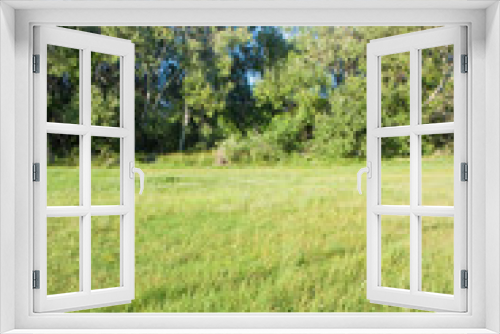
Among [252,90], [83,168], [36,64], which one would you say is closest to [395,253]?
[252,90]

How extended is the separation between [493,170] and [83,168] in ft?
6.59

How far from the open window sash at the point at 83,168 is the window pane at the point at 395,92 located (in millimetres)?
4153

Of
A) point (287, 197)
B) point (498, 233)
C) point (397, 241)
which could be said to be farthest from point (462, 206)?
point (287, 197)

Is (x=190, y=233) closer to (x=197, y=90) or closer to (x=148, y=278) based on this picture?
(x=148, y=278)

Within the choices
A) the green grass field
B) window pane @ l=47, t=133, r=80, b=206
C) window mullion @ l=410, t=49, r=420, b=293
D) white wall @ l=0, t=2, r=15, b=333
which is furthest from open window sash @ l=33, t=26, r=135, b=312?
window pane @ l=47, t=133, r=80, b=206

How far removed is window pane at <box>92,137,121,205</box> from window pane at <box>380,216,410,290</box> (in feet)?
13.3

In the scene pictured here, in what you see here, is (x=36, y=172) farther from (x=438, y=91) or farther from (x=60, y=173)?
(x=438, y=91)

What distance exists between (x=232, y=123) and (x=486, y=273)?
625 cm

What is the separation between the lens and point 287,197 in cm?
745

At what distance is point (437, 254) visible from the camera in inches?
251

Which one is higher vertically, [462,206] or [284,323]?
[462,206]

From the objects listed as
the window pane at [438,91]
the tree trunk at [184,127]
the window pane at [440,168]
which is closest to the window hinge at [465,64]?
the window pane at [438,91]

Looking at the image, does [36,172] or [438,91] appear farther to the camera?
[438,91]

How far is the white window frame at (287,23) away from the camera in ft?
6.89
